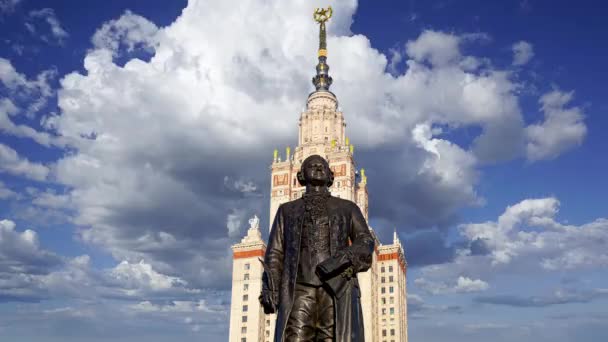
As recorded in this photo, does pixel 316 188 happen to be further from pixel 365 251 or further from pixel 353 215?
pixel 365 251

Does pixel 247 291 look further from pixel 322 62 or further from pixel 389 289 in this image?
pixel 322 62

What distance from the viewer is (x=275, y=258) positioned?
11.2 metres

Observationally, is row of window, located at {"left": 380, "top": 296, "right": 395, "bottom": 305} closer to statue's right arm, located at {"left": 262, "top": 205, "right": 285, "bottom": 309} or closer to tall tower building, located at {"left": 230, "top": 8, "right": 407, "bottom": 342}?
tall tower building, located at {"left": 230, "top": 8, "right": 407, "bottom": 342}

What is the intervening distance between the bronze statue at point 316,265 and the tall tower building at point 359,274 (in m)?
84.0

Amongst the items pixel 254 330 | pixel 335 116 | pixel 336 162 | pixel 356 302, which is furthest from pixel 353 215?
pixel 335 116

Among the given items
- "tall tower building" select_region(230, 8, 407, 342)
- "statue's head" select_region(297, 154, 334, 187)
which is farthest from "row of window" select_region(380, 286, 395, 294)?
"statue's head" select_region(297, 154, 334, 187)

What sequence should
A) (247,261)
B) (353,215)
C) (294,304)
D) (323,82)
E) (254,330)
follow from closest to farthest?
1. (294,304)
2. (353,215)
3. (254,330)
4. (247,261)
5. (323,82)

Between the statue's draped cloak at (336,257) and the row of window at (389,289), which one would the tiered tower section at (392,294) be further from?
the statue's draped cloak at (336,257)

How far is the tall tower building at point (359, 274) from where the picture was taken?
98750 mm

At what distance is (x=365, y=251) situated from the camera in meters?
10.5

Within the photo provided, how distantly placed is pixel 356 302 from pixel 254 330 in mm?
90350

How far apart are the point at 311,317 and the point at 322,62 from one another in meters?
114

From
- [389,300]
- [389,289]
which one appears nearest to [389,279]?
[389,289]

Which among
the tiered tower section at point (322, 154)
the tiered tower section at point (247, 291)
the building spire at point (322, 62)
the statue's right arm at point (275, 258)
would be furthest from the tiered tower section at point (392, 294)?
the statue's right arm at point (275, 258)
